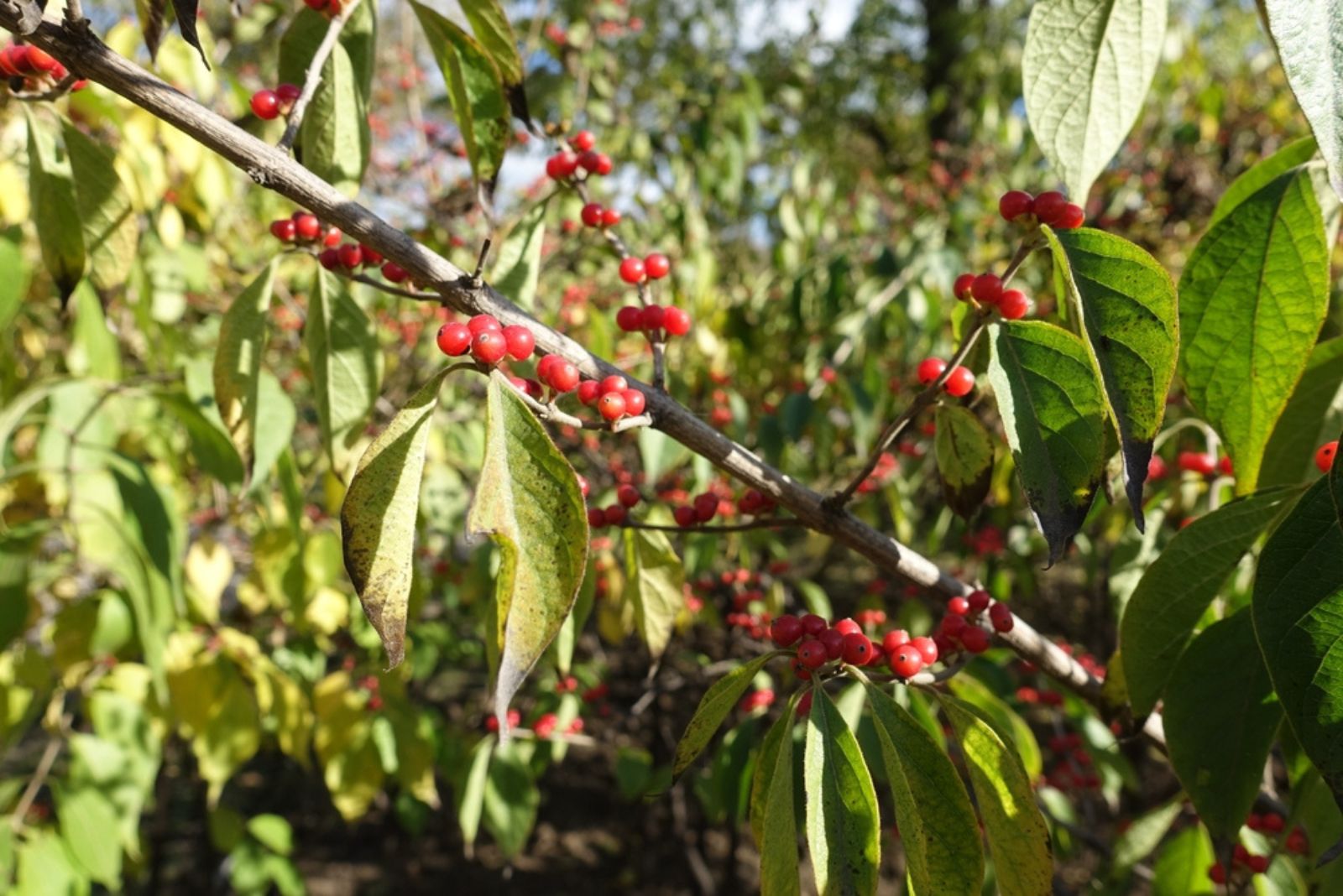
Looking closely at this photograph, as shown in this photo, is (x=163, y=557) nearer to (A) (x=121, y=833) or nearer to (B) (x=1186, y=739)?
(A) (x=121, y=833)

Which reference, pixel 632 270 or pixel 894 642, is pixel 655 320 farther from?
pixel 894 642

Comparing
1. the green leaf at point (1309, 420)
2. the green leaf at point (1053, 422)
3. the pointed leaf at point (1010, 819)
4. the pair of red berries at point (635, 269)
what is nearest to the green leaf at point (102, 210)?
the pair of red berries at point (635, 269)

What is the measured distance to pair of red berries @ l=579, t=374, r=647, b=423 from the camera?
0.78m

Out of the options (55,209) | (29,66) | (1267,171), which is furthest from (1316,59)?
(55,209)

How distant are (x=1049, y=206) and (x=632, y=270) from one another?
0.51 m

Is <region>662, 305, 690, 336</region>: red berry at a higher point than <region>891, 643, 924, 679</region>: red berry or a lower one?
higher

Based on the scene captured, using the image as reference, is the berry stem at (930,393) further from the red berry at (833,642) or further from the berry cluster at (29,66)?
the berry cluster at (29,66)

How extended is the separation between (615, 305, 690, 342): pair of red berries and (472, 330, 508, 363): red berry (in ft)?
1.14

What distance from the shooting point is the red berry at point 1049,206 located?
2.68 ft

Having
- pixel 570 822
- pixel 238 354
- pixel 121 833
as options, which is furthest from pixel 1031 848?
pixel 570 822

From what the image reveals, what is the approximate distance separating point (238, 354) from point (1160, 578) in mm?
1117

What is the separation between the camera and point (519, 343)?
750mm

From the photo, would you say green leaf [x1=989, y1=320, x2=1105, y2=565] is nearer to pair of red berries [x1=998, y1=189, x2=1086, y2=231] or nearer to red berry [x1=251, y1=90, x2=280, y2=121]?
pair of red berries [x1=998, y1=189, x2=1086, y2=231]

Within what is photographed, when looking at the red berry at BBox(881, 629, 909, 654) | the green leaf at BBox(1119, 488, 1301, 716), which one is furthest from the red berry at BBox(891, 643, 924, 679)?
the green leaf at BBox(1119, 488, 1301, 716)
